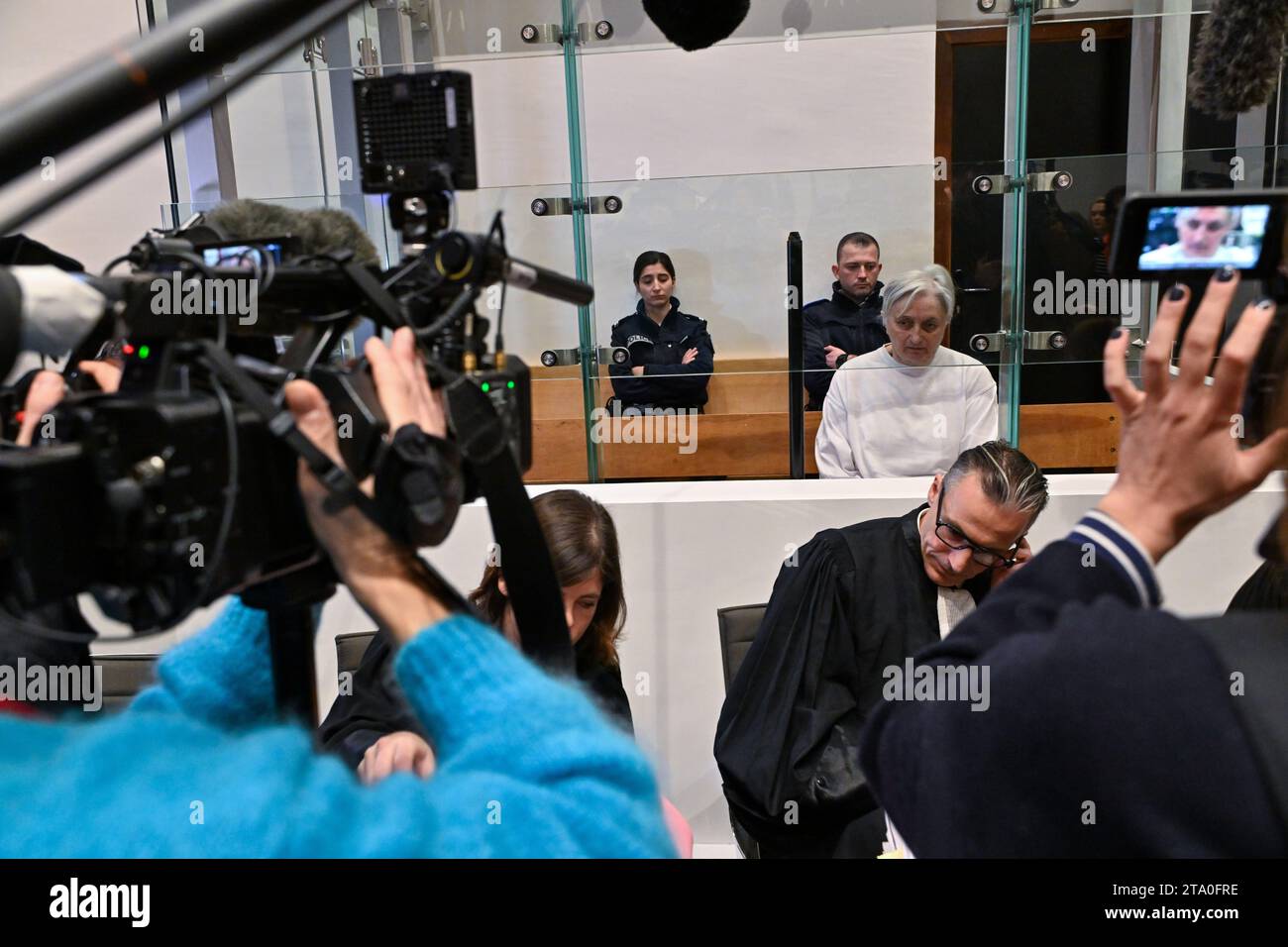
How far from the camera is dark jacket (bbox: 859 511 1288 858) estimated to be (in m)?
0.48

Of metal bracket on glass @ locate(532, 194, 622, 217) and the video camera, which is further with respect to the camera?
metal bracket on glass @ locate(532, 194, 622, 217)

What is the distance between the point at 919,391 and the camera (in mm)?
1720

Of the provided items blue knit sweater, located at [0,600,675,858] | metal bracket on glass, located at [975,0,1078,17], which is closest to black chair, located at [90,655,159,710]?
blue knit sweater, located at [0,600,675,858]

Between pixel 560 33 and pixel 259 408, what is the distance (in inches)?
73.0

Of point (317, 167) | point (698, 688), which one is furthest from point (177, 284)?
point (317, 167)

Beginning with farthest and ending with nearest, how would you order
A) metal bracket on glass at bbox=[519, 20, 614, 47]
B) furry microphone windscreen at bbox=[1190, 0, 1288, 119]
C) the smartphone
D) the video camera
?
metal bracket on glass at bbox=[519, 20, 614, 47] < furry microphone windscreen at bbox=[1190, 0, 1288, 119] < the smartphone < the video camera

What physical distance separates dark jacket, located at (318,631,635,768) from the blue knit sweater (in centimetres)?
62

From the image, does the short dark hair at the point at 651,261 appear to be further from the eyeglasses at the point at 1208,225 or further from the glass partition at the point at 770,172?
the eyeglasses at the point at 1208,225

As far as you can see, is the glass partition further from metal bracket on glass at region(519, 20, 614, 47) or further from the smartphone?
the smartphone

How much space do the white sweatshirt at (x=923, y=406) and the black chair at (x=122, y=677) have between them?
47.8 inches

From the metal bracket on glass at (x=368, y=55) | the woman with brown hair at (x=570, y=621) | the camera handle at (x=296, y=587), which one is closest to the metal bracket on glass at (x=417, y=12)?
the metal bracket on glass at (x=368, y=55)

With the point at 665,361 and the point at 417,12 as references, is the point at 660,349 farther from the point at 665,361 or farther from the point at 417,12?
the point at 417,12

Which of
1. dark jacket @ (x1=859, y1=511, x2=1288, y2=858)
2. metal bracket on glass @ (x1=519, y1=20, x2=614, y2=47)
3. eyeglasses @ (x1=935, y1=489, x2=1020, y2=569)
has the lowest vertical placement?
eyeglasses @ (x1=935, y1=489, x2=1020, y2=569)

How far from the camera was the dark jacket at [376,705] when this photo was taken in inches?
44.8
